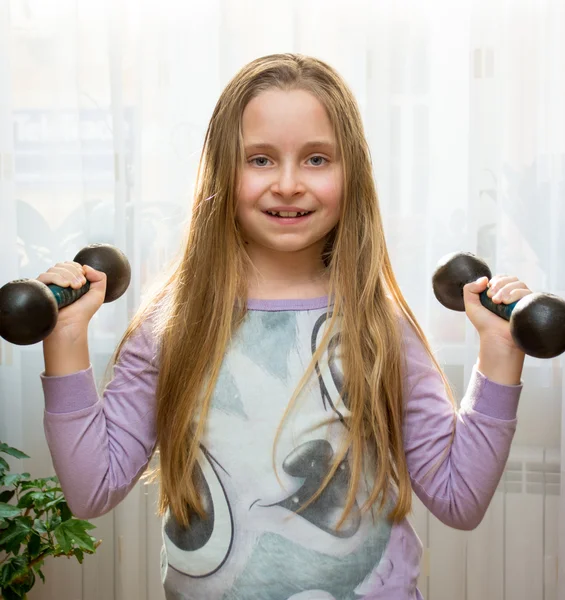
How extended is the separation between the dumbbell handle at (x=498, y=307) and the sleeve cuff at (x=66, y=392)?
0.47 meters

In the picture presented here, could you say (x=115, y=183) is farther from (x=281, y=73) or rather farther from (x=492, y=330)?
(x=492, y=330)

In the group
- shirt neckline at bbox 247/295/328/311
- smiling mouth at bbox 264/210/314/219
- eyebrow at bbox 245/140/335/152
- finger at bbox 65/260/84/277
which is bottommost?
shirt neckline at bbox 247/295/328/311

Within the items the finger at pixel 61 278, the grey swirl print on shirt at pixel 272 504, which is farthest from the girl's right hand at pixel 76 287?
the grey swirl print on shirt at pixel 272 504

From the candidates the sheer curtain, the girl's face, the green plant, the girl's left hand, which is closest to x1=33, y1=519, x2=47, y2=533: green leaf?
the green plant

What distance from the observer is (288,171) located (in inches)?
40.6

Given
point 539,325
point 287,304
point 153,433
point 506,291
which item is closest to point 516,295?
point 506,291

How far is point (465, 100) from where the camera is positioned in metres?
1.92

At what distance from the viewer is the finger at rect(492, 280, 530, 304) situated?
3.26 ft

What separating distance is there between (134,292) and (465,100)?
2.76ft

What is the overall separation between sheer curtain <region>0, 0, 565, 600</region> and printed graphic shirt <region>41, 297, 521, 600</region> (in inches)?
35.2

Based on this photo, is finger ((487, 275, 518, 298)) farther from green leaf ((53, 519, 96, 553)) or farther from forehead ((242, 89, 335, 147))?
green leaf ((53, 519, 96, 553))

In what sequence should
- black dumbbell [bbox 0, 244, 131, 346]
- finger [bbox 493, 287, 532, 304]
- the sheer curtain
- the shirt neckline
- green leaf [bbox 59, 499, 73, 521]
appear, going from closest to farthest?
black dumbbell [bbox 0, 244, 131, 346] < finger [bbox 493, 287, 532, 304] < the shirt neckline < green leaf [bbox 59, 499, 73, 521] < the sheer curtain

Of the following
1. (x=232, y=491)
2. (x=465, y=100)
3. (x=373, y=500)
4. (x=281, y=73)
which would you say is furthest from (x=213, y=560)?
(x=465, y=100)

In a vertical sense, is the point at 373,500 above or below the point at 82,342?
below
